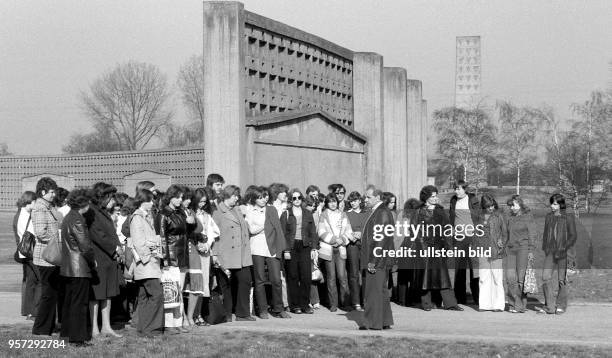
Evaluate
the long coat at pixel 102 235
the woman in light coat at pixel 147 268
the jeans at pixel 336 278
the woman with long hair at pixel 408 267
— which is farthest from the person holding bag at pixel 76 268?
the woman with long hair at pixel 408 267

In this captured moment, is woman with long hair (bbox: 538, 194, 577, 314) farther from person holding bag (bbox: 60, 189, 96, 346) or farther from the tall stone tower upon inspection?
the tall stone tower

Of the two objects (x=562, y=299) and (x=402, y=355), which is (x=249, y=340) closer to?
(x=402, y=355)

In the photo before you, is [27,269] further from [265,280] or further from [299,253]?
[299,253]

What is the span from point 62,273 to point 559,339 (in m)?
5.68

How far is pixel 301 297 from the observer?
13.4 meters

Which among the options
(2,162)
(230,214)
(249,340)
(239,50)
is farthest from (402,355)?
(2,162)

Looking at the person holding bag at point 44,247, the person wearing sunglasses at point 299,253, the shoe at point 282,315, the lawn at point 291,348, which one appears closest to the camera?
the lawn at point 291,348

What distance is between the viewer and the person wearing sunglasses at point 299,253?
13359 millimetres

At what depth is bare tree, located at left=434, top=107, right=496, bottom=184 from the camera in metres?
63.9

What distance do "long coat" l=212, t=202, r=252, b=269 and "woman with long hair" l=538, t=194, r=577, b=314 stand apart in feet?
14.1

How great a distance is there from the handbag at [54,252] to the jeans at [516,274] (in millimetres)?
6494

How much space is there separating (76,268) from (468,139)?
5628 centimetres

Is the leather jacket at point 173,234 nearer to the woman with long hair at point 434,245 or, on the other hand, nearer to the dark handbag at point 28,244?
the dark handbag at point 28,244

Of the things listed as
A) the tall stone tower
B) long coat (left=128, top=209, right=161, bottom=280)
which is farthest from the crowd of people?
the tall stone tower
